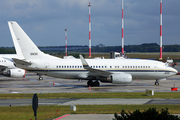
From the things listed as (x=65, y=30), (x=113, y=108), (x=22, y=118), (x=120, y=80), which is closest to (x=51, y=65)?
(x=120, y=80)

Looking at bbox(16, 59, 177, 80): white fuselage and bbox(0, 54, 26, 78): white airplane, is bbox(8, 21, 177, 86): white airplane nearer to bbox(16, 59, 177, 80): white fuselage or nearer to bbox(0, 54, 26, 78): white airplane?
bbox(16, 59, 177, 80): white fuselage

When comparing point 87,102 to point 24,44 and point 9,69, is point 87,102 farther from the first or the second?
point 9,69

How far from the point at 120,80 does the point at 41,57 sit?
11299 mm

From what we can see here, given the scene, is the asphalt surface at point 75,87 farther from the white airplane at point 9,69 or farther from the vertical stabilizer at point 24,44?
the vertical stabilizer at point 24,44

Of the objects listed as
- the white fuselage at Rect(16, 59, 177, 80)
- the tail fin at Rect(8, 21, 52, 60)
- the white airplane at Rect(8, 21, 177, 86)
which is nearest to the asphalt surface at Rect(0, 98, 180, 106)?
the white airplane at Rect(8, 21, 177, 86)

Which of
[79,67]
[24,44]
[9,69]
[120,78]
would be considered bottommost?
[120,78]

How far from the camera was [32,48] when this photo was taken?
41.0 meters

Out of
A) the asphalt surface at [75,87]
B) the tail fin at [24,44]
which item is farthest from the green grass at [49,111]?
the tail fin at [24,44]

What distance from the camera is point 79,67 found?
40344 mm

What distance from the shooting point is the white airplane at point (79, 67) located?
4003 cm

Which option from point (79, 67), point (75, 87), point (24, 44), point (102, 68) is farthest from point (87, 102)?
point (24, 44)

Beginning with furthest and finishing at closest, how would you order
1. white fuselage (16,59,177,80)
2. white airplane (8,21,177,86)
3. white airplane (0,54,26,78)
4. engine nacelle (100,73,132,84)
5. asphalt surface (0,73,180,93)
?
white airplane (0,54,26,78)
white fuselage (16,59,177,80)
white airplane (8,21,177,86)
engine nacelle (100,73,132,84)
asphalt surface (0,73,180,93)

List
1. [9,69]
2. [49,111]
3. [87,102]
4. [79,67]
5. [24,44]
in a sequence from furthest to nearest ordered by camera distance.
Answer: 1. [9,69]
2. [24,44]
3. [79,67]
4. [87,102]
5. [49,111]

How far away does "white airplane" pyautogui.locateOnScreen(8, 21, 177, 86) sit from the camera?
40031 millimetres
